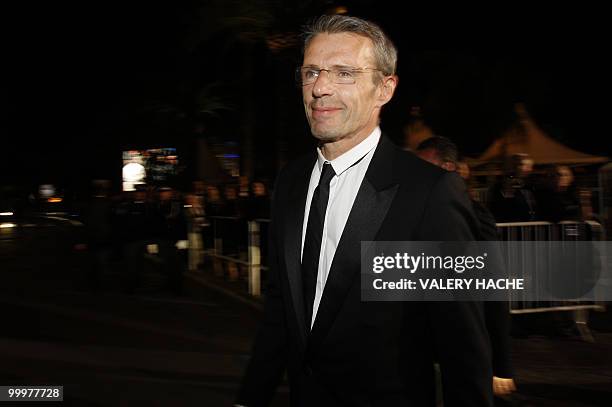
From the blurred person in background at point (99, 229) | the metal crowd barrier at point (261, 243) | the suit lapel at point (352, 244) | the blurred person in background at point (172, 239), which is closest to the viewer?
the suit lapel at point (352, 244)

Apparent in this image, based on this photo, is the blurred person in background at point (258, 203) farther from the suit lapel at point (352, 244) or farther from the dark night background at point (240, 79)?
the suit lapel at point (352, 244)

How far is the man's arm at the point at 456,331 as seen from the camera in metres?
1.90

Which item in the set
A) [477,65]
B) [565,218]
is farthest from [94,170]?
[565,218]

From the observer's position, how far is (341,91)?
2.10 meters

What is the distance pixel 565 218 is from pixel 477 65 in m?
20.3

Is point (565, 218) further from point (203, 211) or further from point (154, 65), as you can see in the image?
point (154, 65)

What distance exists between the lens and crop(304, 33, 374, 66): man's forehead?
6.87ft

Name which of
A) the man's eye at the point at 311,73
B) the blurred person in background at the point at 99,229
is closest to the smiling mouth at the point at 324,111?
the man's eye at the point at 311,73

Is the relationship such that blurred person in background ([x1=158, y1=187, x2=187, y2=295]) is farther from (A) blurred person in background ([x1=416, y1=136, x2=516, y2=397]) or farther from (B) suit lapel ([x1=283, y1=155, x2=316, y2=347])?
(B) suit lapel ([x1=283, y1=155, x2=316, y2=347])

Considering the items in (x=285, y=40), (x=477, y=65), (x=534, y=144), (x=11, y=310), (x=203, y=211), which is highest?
(x=477, y=65)

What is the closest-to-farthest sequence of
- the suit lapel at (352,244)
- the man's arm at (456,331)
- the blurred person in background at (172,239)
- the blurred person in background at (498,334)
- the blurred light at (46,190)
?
the man's arm at (456,331) → the suit lapel at (352,244) → the blurred person in background at (498,334) → the blurred person in background at (172,239) → the blurred light at (46,190)

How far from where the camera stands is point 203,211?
567 inches

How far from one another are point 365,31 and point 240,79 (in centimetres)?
1799

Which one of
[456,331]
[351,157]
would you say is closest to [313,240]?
[351,157]
